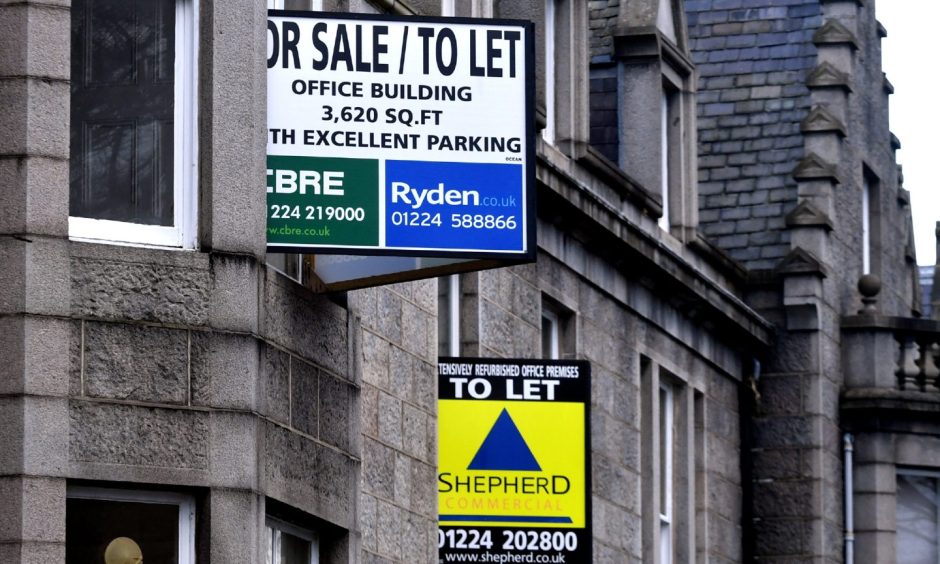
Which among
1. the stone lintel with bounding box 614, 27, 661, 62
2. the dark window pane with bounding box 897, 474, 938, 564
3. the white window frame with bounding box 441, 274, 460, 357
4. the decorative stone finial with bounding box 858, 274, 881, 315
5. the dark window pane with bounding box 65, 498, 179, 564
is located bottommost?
the dark window pane with bounding box 65, 498, 179, 564

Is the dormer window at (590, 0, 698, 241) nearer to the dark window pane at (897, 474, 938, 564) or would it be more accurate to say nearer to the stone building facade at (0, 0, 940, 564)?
the stone building facade at (0, 0, 940, 564)

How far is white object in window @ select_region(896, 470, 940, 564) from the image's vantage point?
120ft

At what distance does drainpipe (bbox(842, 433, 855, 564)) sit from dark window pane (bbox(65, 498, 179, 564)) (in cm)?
1926

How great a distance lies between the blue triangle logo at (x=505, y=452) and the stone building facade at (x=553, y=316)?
660 mm

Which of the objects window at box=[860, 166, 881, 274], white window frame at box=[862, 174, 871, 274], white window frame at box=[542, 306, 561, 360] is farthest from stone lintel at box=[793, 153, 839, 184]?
white window frame at box=[542, 306, 561, 360]

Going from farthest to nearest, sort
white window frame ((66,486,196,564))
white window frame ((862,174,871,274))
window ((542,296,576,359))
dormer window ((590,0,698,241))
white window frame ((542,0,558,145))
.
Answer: white window frame ((862,174,871,274))
dormer window ((590,0,698,241))
white window frame ((542,0,558,145))
window ((542,296,576,359))
white window frame ((66,486,196,564))

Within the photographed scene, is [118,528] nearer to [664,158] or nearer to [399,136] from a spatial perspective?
[399,136]

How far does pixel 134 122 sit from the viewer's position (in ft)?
59.6

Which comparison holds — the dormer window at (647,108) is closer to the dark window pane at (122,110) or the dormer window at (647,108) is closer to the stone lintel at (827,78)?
the stone lintel at (827,78)

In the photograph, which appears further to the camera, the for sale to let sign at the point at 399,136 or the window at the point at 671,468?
the window at the point at 671,468

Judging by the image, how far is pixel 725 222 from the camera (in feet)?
119

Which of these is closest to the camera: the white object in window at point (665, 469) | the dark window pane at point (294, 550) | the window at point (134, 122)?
the window at point (134, 122)

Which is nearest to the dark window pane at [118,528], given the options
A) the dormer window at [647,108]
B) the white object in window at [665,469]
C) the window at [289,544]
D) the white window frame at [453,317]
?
the window at [289,544]

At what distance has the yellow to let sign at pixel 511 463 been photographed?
23.3 metres
